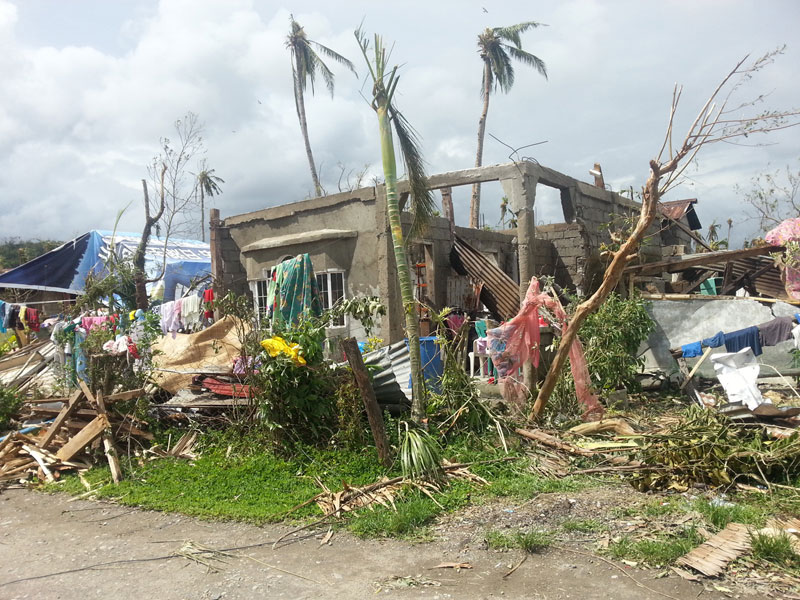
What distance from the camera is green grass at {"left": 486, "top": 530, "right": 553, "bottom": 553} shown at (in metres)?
4.43

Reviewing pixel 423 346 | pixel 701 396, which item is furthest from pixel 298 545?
pixel 701 396

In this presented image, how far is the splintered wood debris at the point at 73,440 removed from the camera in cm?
730

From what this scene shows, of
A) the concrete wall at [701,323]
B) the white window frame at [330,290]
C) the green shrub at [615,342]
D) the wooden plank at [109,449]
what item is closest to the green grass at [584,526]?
the green shrub at [615,342]

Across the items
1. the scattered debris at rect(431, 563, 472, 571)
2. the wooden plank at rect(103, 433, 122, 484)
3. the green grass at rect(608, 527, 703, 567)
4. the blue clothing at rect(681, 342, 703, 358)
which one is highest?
the blue clothing at rect(681, 342, 703, 358)

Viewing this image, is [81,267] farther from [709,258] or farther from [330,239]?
[709,258]

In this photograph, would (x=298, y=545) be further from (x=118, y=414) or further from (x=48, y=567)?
(x=118, y=414)

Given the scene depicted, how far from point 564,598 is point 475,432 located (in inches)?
134

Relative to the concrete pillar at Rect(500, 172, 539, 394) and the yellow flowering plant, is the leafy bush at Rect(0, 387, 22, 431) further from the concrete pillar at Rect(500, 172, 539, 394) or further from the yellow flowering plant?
the concrete pillar at Rect(500, 172, 539, 394)

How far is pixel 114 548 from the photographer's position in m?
5.01

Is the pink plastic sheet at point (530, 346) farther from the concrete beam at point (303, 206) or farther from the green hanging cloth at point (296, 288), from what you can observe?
the concrete beam at point (303, 206)

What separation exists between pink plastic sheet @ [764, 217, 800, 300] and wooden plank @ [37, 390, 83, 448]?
33.4 feet

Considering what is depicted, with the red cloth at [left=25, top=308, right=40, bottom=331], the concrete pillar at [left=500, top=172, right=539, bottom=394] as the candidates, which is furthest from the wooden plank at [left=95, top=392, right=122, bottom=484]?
the red cloth at [left=25, top=308, right=40, bottom=331]

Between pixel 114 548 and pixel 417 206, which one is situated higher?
pixel 417 206

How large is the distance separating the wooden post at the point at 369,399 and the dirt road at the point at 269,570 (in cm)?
143
